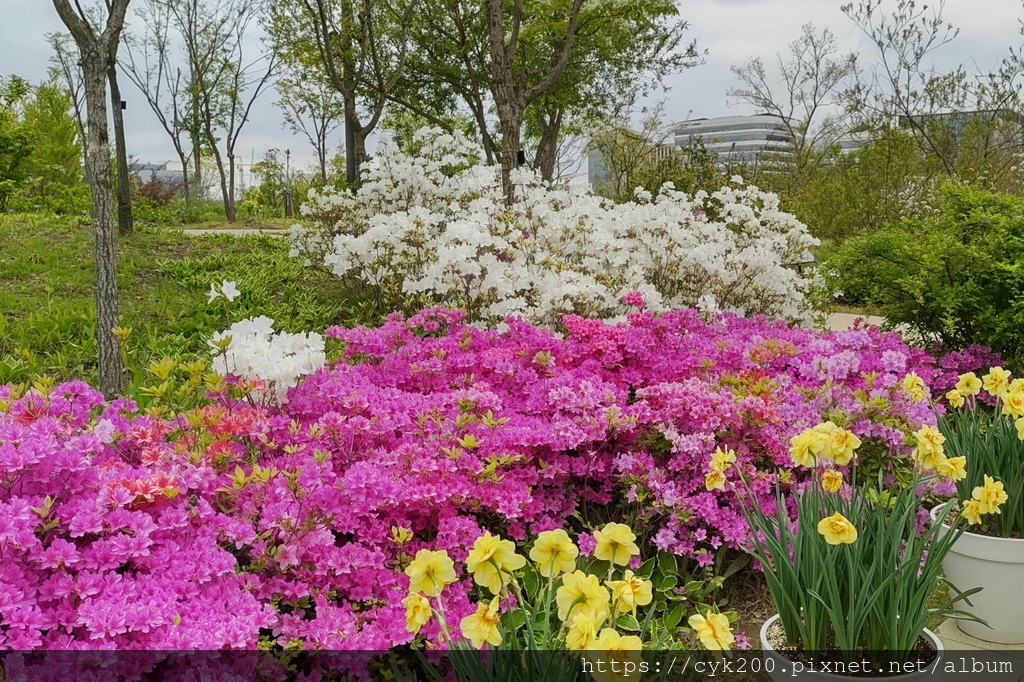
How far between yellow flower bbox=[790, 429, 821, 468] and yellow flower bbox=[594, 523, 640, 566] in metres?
0.59

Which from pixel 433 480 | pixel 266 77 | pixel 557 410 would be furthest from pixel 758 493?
pixel 266 77

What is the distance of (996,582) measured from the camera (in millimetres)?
2521

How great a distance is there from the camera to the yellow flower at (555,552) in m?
1.53

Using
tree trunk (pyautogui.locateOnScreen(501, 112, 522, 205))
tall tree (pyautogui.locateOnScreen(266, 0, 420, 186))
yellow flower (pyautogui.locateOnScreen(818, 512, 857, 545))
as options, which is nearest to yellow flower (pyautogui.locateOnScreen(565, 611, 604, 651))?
yellow flower (pyautogui.locateOnScreen(818, 512, 857, 545))

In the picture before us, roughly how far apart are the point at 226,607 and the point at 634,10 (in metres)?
13.0

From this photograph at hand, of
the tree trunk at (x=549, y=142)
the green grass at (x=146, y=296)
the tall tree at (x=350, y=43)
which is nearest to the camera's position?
the green grass at (x=146, y=296)

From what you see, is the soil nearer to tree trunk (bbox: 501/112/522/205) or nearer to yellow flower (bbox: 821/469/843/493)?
yellow flower (bbox: 821/469/843/493)

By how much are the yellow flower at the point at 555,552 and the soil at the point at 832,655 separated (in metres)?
0.80

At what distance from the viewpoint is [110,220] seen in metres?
4.00

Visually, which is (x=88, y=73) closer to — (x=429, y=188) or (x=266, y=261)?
Answer: (x=429, y=188)

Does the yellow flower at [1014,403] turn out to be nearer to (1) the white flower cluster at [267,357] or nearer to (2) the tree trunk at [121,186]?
(1) the white flower cluster at [267,357]

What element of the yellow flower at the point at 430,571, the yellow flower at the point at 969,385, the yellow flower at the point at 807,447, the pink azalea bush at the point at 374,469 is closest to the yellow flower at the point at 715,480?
the yellow flower at the point at 807,447

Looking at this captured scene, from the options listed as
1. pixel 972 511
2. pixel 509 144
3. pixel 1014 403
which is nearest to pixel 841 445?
pixel 972 511

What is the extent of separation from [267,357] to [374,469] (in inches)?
34.6
